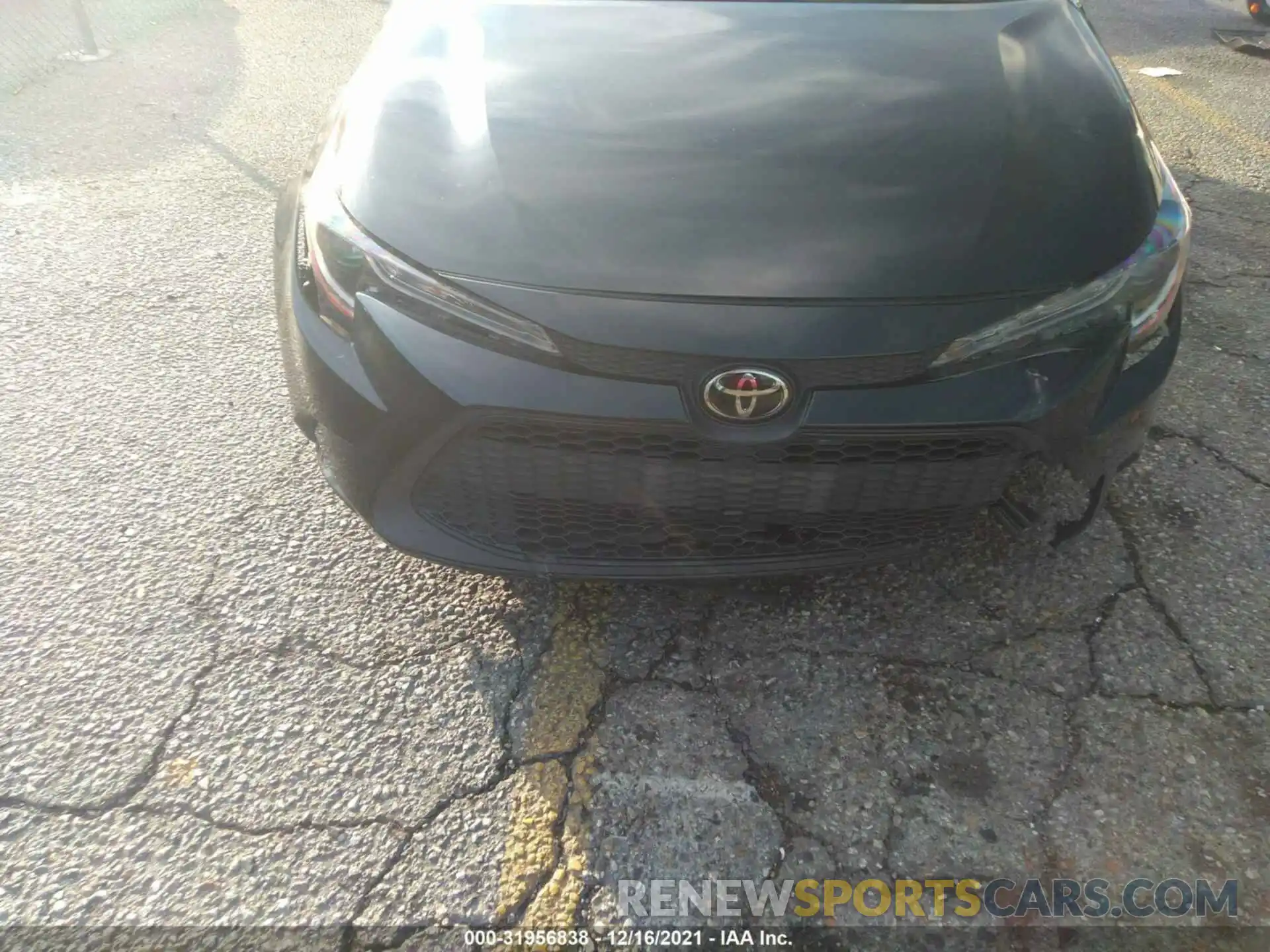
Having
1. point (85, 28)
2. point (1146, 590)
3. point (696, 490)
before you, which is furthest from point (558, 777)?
point (85, 28)

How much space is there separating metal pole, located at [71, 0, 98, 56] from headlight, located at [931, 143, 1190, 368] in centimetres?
680

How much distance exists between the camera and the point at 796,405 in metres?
1.57

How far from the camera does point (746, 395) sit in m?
1.55

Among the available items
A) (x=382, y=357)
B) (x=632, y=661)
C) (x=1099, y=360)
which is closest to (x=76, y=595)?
(x=382, y=357)

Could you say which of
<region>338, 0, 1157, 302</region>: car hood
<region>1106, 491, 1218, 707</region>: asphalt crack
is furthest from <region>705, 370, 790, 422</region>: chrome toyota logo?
<region>1106, 491, 1218, 707</region>: asphalt crack

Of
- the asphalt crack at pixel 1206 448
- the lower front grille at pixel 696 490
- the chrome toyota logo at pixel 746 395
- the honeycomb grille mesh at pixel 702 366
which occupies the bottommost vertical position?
the asphalt crack at pixel 1206 448

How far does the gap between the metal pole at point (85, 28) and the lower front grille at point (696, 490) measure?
6.23 m

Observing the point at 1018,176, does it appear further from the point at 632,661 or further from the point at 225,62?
the point at 225,62

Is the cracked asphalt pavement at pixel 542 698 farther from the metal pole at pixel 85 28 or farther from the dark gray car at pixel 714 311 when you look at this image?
the metal pole at pixel 85 28

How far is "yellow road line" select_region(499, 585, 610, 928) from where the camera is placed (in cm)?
160

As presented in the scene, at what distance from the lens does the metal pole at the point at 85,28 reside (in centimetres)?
598

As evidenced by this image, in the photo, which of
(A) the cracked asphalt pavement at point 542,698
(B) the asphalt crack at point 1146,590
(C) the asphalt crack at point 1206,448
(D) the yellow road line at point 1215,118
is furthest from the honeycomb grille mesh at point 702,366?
(D) the yellow road line at point 1215,118

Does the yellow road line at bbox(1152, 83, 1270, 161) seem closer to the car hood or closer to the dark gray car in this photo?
the car hood

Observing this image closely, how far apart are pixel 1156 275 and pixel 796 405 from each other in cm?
81
